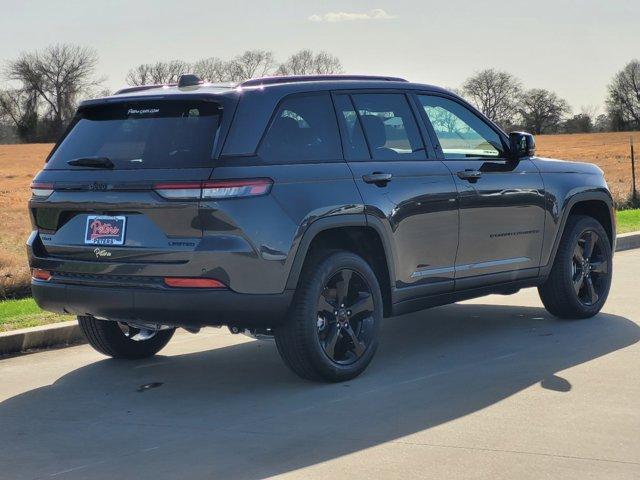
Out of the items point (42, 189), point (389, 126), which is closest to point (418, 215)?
point (389, 126)

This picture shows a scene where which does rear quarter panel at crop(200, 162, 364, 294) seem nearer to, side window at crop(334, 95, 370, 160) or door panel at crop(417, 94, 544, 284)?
side window at crop(334, 95, 370, 160)

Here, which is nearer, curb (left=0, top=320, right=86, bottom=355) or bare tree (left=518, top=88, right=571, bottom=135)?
curb (left=0, top=320, right=86, bottom=355)

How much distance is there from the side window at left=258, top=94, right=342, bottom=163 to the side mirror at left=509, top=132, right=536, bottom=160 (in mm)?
1818

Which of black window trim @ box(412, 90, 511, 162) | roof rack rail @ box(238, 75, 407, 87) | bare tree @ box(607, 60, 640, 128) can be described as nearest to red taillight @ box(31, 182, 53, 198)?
roof rack rail @ box(238, 75, 407, 87)

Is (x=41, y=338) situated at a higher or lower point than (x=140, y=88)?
lower

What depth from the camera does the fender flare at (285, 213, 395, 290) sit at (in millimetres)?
6473

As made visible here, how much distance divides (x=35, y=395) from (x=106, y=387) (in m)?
0.43

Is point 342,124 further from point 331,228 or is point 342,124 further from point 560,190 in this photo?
point 560,190

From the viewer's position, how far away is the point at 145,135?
261 inches

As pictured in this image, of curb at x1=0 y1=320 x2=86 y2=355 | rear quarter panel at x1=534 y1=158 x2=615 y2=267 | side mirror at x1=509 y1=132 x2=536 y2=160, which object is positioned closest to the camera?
curb at x1=0 y1=320 x2=86 y2=355

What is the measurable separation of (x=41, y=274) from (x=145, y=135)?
3.58 feet

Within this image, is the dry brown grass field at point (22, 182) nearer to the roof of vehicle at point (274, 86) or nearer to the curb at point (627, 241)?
the roof of vehicle at point (274, 86)

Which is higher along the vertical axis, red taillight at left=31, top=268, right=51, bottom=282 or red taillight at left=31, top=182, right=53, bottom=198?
red taillight at left=31, top=182, right=53, bottom=198

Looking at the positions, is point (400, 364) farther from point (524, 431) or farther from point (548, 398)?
point (524, 431)
